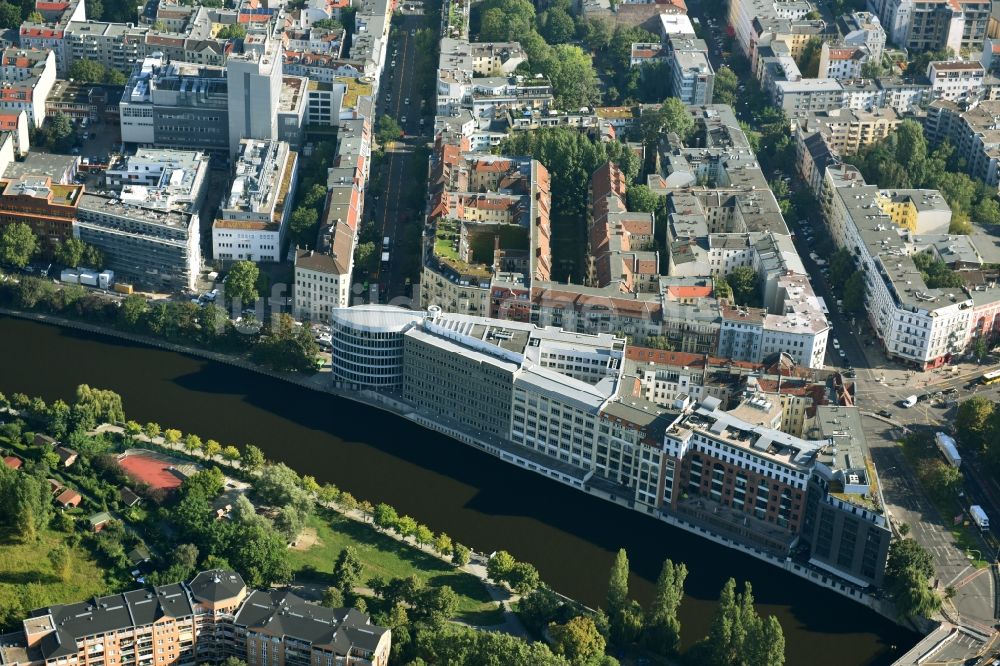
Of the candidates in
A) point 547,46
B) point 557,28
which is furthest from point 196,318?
point 557,28

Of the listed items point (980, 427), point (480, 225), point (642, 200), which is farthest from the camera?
point (642, 200)

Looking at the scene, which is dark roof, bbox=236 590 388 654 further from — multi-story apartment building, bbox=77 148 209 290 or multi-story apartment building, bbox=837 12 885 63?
multi-story apartment building, bbox=837 12 885 63

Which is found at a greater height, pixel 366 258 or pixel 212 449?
pixel 366 258

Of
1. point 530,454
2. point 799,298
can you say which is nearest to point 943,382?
point 799,298

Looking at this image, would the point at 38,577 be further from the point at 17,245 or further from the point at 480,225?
the point at 480,225

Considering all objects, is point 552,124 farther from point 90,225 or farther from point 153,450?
point 153,450

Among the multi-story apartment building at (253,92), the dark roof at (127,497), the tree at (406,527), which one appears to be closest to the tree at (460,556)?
the tree at (406,527)

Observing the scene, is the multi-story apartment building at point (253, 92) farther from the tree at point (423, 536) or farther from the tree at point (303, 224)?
the tree at point (423, 536)
